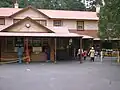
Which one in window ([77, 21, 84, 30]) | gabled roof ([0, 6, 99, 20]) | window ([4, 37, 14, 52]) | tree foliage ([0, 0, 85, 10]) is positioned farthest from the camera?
tree foliage ([0, 0, 85, 10])

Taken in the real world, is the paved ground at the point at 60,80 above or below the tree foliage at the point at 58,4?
below

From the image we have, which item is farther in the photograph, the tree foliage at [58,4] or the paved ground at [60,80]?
the tree foliage at [58,4]

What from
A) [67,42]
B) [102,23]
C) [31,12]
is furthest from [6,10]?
[102,23]

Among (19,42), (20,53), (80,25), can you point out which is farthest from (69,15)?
(20,53)

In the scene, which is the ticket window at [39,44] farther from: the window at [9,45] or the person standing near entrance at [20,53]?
the person standing near entrance at [20,53]

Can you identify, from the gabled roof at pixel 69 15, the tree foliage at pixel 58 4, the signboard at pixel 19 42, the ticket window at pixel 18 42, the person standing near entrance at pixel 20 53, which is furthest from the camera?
the tree foliage at pixel 58 4

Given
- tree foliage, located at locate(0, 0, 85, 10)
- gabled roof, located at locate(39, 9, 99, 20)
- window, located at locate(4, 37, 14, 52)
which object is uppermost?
tree foliage, located at locate(0, 0, 85, 10)

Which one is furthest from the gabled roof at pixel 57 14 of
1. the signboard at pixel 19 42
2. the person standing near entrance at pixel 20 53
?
the person standing near entrance at pixel 20 53

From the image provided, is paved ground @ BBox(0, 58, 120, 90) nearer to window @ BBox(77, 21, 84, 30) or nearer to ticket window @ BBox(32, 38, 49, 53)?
ticket window @ BBox(32, 38, 49, 53)

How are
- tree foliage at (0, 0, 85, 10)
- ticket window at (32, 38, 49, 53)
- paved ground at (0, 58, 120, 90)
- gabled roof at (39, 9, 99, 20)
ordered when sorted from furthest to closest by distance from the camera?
1. tree foliage at (0, 0, 85, 10)
2. gabled roof at (39, 9, 99, 20)
3. ticket window at (32, 38, 49, 53)
4. paved ground at (0, 58, 120, 90)

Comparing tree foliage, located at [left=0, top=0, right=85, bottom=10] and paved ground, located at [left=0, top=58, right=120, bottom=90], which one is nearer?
paved ground, located at [left=0, top=58, right=120, bottom=90]

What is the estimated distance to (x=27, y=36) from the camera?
1112 inches

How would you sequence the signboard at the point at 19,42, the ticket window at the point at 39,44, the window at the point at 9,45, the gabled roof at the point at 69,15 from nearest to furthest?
the window at the point at 9,45
the signboard at the point at 19,42
the ticket window at the point at 39,44
the gabled roof at the point at 69,15

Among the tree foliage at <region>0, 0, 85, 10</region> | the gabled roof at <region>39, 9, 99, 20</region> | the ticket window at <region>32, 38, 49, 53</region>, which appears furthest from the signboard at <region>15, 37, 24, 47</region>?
the tree foliage at <region>0, 0, 85, 10</region>
